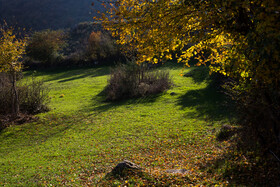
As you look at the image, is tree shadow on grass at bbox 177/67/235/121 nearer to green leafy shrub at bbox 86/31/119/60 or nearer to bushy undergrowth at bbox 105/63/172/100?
bushy undergrowth at bbox 105/63/172/100

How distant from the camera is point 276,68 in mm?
4410

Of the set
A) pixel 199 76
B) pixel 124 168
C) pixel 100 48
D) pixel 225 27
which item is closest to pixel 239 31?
pixel 225 27

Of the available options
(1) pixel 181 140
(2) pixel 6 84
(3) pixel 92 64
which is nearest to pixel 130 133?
Answer: (1) pixel 181 140

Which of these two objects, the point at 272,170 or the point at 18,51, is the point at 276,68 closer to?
the point at 272,170

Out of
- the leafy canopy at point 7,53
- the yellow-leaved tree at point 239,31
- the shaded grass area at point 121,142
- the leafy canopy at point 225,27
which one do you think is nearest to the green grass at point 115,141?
the shaded grass area at point 121,142

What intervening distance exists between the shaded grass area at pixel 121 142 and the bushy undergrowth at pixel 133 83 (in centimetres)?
96

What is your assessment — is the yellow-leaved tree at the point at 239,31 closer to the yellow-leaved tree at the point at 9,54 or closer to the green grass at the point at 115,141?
the green grass at the point at 115,141

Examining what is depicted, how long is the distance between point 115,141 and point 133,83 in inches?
323

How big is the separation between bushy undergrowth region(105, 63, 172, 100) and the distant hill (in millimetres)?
62461

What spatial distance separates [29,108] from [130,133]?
309 inches

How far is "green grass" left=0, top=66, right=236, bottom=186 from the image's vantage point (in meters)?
7.26

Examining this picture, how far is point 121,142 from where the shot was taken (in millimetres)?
10047

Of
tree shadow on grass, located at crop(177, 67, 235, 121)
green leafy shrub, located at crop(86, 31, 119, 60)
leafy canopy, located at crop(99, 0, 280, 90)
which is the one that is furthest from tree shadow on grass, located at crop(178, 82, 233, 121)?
green leafy shrub, located at crop(86, 31, 119, 60)

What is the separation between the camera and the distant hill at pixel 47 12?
78688 mm
